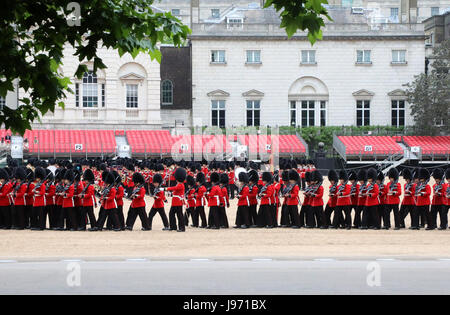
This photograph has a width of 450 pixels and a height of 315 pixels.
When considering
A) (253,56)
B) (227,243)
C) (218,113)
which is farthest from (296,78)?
(227,243)

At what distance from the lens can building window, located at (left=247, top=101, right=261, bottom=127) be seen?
51.8 metres

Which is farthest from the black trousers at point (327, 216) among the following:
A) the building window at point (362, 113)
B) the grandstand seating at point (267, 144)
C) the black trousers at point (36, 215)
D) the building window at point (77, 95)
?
the building window at point (362, 113)

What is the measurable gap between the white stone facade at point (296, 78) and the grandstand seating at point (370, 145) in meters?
2.64

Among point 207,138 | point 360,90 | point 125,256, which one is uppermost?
point 360,90

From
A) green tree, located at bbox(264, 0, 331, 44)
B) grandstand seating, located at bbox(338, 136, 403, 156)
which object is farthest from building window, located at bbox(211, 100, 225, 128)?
green tree, located at bbox(264, 0, 331, 44)

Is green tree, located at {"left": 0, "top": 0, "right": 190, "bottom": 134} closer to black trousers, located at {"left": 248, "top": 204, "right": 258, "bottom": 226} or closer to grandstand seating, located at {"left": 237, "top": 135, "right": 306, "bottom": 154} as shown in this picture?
black trousers, located at {"left": 248, "top": 204, "right": 258, "bottom": 226}

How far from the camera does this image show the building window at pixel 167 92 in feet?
175

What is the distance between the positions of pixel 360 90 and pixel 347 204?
32855 mm

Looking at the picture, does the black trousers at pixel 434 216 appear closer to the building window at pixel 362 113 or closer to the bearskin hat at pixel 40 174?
the bearskin hat at pixel 40 174

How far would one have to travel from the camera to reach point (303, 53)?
5178 centimetres

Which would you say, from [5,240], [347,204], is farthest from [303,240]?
[5,240]

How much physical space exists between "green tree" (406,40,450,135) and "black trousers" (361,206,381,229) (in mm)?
29602

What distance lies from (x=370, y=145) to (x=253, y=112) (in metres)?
7.87
